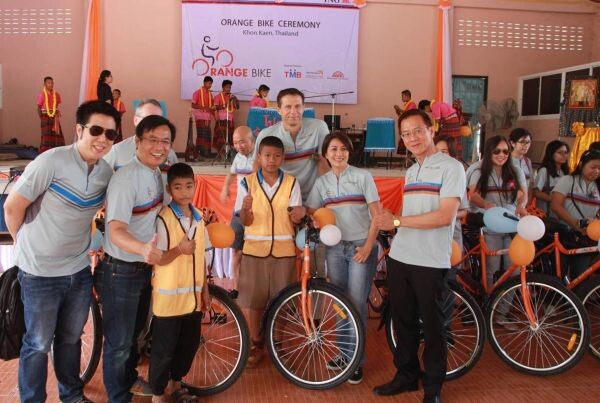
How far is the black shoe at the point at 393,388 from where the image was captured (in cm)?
270

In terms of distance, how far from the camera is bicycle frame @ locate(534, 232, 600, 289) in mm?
3160

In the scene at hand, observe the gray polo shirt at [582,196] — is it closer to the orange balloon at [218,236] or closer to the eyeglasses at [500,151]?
the eyeglasses at [500,151]

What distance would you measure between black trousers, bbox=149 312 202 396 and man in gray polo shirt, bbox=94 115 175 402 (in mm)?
117

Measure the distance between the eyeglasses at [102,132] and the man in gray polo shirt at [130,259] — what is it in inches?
5.3

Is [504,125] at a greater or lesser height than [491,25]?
lesser

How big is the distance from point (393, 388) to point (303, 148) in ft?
4.87

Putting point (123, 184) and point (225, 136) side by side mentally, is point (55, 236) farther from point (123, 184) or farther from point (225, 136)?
point (225, 136)

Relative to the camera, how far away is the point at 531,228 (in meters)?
2.85

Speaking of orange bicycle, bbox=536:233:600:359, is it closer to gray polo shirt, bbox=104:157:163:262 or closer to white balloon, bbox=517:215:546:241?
white balloon, bbox=517:215:546:241

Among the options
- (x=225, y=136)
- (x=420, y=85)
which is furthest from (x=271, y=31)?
(x=420, y=85)

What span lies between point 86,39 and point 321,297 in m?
9.54

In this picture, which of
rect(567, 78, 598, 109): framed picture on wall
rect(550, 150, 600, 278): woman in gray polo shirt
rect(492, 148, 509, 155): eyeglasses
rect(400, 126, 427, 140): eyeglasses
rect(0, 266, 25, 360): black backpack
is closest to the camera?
rect(0, 266, 25, 360): black backpack

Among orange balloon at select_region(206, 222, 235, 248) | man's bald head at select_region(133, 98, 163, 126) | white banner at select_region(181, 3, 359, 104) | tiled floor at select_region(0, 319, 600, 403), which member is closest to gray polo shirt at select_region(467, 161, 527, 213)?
tiled floor at select_region(0, 319, 600, 403)

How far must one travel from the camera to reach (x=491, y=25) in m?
11.3
